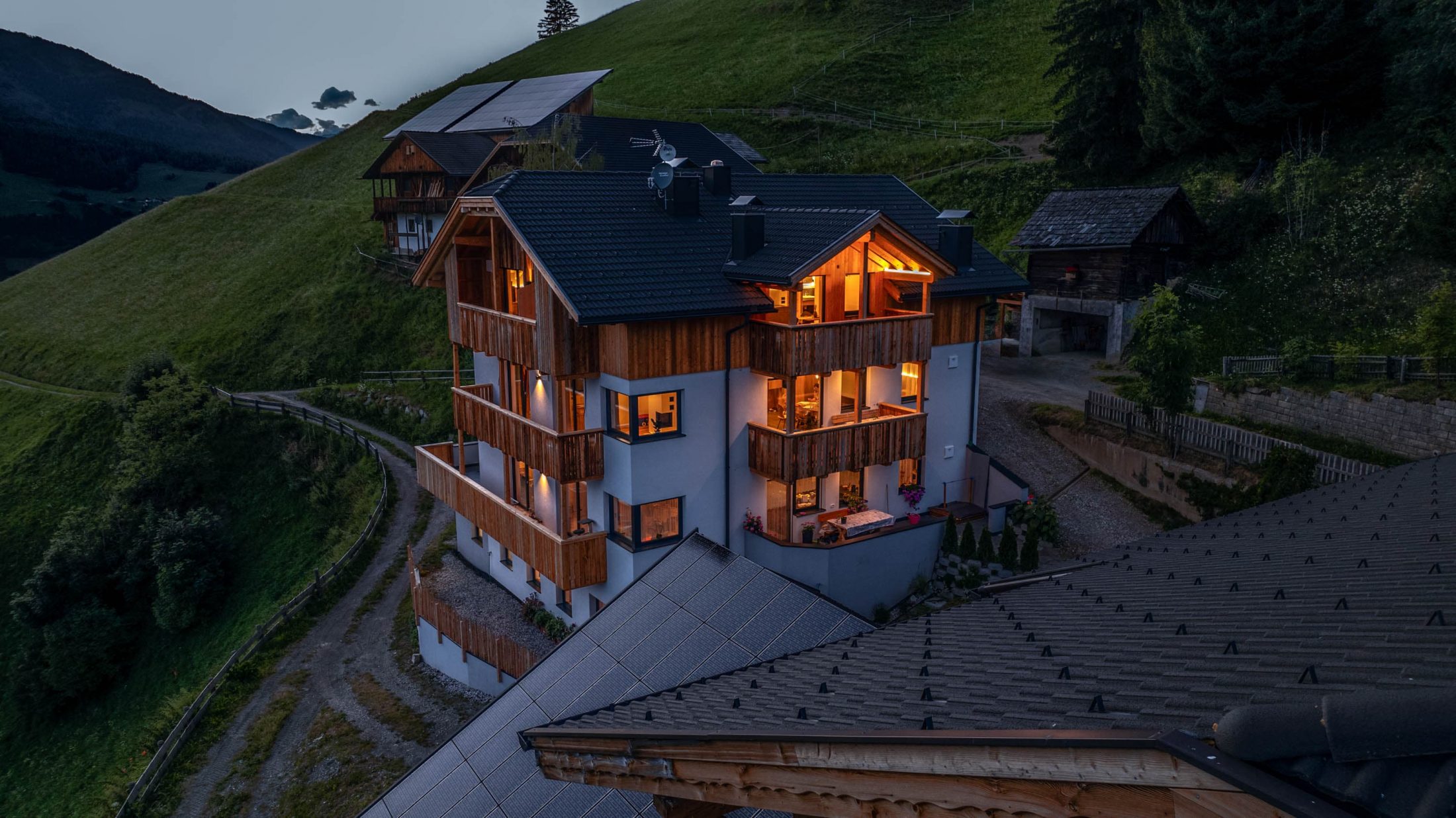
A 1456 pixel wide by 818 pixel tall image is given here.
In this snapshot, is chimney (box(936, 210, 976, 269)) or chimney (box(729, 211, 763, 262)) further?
chimney (box(936, 210, 976, 269))

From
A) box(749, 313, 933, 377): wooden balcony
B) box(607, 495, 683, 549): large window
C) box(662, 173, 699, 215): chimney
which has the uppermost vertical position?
box(662, 173, 699, 215): chimney

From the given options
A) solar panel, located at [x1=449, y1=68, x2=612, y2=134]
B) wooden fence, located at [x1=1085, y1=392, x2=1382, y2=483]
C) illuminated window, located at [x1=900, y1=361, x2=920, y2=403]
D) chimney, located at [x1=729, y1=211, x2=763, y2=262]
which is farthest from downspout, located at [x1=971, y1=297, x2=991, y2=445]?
solar panel, located at [x1=449, y1=68, x2=612, y2=134]

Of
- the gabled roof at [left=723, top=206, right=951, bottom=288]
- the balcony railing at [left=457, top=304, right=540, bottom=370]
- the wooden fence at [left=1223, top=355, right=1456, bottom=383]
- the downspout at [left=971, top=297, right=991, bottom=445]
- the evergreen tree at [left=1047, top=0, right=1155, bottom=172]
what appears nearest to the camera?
the gabled roof at [left=723, top=206, right=951, bottom=288]

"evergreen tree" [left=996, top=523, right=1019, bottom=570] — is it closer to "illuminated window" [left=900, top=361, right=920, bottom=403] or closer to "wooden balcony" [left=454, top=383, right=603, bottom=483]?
"illuminated window" [left=900, top=361, right=920, bottom=403]

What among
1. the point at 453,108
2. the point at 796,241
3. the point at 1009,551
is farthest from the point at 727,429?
the point at 453,108

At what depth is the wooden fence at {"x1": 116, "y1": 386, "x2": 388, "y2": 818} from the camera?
23.3m

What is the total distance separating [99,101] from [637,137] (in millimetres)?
191095

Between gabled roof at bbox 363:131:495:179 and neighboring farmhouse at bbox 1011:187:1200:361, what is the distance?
1387 inches

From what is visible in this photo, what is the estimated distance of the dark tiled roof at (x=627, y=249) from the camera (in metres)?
20.6

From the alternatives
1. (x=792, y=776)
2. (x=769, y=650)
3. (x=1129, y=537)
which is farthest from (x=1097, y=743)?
(x=1129, y=537)

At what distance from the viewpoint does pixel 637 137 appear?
4803 centimetres

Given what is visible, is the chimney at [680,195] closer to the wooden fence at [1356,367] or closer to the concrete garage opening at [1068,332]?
the wooden fence at [1356,367]

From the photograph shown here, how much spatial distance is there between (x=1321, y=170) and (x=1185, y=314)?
751 cm

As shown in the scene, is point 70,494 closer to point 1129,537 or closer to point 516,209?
point 516,209
